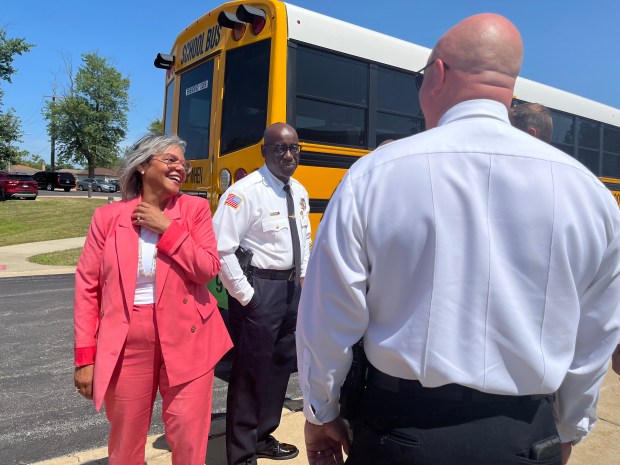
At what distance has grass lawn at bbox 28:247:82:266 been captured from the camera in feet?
37.5

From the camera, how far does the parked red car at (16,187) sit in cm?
2803

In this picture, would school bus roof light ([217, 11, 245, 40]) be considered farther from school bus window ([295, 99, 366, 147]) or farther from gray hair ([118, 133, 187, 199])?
gray hair ([118, 133, 187, 199])

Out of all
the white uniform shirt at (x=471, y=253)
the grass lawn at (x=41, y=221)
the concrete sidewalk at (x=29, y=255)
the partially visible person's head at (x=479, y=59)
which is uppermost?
the partially visible person's head at (x=479, y=59)

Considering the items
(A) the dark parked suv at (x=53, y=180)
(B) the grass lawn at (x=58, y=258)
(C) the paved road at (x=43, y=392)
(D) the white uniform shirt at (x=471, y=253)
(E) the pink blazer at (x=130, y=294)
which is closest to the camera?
(D) the white uniform shirt at (x=471, y=253)

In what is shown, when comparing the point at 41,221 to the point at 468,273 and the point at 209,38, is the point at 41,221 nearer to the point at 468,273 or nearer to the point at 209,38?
the point at 209,38

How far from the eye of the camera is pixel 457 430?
4.12 ft

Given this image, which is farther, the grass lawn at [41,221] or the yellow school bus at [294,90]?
the grass lawn at [41,221]

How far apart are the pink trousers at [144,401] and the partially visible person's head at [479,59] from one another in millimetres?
1649

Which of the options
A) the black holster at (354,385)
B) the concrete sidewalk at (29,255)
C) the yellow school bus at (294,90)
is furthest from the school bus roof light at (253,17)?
the concrete sidewalk at (29,255)

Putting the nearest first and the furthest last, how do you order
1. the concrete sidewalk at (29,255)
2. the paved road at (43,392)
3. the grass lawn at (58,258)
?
the paved road at (43,392) → the concrete sidewalk at (29,255) → the grass lawn at (58,258)

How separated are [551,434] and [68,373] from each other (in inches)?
180

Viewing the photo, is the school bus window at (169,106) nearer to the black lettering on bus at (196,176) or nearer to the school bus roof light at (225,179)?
the black lettering on bus at (196,176)

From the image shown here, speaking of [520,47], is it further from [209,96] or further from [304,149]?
[209,96]

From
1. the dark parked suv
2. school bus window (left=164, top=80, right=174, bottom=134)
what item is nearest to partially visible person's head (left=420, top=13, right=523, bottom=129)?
school bus window (left=164, top=80, right=174, bottom=134)
